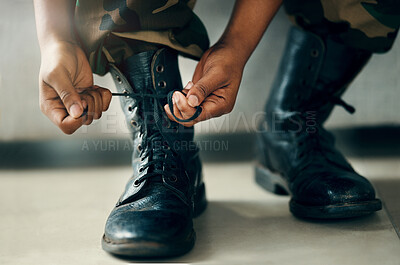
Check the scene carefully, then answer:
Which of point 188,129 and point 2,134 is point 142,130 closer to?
point 188,129

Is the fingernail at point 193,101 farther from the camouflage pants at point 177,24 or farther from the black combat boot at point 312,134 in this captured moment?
the black combat boot at point 312,134

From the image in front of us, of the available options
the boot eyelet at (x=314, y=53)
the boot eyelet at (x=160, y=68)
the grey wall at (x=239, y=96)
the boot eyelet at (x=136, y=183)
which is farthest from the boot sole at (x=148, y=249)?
the grey wall at (x=239, y=96)

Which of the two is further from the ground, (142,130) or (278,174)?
(142,130)

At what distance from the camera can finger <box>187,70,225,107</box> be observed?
0.64 m

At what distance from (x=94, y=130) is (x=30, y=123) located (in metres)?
0.22

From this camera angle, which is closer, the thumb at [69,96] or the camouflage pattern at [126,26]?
the thumb at [69,96]

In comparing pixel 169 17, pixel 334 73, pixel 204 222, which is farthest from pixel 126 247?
pixel 334 73

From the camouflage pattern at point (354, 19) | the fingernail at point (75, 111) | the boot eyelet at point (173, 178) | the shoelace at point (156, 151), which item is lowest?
the boot eyelet at point (173, 178)

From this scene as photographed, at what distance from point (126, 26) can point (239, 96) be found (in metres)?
0.70

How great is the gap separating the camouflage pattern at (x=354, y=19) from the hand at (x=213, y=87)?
22 cm

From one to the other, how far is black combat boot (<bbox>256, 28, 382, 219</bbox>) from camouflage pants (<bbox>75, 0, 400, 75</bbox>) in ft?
0.15

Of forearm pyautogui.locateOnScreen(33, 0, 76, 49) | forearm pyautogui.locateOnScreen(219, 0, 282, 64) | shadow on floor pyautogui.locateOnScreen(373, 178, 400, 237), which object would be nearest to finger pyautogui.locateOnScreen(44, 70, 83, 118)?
forearm pyautogui.locateOnScreen(33, 0, 76, 49)

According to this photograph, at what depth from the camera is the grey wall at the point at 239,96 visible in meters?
1.31

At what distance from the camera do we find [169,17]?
768mm
